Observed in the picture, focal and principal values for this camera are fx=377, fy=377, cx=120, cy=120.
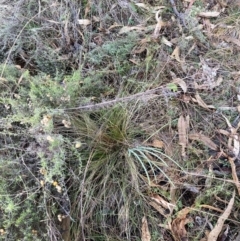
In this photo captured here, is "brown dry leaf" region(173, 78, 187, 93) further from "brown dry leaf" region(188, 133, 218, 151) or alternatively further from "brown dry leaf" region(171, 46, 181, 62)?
"brown dry leaf" region(188, 133, 218, 151)

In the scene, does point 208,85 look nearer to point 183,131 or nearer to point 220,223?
point 183,131

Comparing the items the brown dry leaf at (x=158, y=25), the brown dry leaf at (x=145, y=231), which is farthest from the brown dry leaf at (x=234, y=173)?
the brown dry leaf at (x=158, y=25)

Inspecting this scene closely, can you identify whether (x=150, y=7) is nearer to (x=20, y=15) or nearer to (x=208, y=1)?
(x=208, y=1)

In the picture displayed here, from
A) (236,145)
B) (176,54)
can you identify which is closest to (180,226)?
(236,145)

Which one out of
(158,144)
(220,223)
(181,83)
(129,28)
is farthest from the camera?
(129,28)

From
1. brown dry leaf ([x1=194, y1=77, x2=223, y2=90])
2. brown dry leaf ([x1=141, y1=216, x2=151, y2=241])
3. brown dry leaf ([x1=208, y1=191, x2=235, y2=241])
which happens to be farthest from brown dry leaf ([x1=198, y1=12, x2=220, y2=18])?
brown dry leaf ([x1=141, y1=216, x2=151, y2=241])

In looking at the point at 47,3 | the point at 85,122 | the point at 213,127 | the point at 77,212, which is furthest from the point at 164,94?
the point at 47,3
